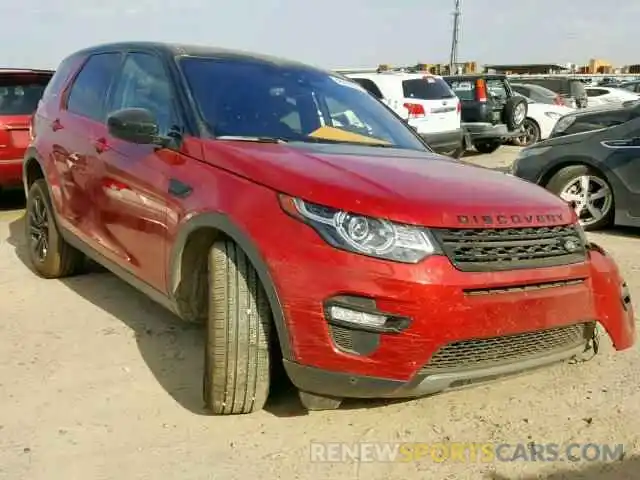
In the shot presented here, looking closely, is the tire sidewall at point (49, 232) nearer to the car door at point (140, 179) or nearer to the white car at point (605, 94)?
the car door at point (140, 179)

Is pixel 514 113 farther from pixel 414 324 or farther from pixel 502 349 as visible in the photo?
pixel 414 324

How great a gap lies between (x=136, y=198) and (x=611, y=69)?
5770 cm

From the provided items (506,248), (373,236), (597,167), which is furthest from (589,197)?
(373,236)

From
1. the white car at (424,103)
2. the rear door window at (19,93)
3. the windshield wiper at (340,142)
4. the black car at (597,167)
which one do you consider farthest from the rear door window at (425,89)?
the windshield wiper at (340,142)

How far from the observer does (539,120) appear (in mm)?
16266

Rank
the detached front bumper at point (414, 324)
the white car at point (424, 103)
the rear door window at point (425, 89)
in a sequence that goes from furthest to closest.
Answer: the rear door window at point (425, 89) → the white car at point (424, 103) → the detached front bumper at point (414, 324)

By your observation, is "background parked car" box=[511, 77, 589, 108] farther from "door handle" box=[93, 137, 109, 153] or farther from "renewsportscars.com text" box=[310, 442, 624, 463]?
"renewsportscars.com text" box=[310, 442, 624, 463]

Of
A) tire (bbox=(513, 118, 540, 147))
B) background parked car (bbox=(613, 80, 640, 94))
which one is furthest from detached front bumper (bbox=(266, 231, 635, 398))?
background parked car (bbox=(613, 80, 640, 94))

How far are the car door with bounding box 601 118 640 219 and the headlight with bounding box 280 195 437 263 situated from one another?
190 inches

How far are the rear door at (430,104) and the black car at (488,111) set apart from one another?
1403mm

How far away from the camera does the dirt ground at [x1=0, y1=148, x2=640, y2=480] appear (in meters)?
2.78

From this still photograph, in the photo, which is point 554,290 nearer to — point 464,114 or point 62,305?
point 62,305

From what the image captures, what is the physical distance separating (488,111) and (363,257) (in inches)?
492

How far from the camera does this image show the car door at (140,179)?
11.7 ft
